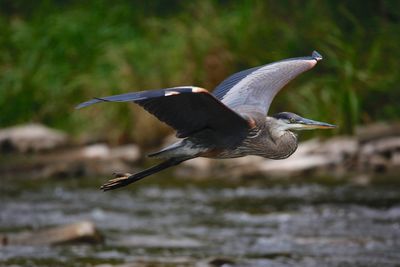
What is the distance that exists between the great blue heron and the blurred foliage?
735 cm

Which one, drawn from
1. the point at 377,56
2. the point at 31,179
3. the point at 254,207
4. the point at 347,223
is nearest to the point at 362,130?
the point at 377,56

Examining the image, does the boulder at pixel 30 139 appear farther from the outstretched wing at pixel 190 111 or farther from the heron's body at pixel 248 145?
the outstretched wing at pixel 190 111

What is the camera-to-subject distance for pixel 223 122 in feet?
18.6

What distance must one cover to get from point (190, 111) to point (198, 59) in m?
9.98

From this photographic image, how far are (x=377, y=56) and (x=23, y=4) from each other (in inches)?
380

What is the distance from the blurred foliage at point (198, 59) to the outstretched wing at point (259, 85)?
274 inches

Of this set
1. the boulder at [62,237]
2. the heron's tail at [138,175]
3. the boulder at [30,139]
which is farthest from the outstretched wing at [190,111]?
the boulder at [30,139]

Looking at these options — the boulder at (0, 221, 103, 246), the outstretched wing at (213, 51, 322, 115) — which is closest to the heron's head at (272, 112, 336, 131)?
the outstretched wing at (213, 51, 322, 115)

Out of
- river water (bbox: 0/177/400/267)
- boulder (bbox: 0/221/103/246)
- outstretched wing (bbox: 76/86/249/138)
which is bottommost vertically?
river water (bbox: 0/177/400/267)

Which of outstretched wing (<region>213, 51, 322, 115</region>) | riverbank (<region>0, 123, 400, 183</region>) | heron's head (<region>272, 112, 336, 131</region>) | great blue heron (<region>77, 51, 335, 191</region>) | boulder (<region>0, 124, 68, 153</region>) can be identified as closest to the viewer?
great blue heron (<region>77, 51, 335, 191</region>)

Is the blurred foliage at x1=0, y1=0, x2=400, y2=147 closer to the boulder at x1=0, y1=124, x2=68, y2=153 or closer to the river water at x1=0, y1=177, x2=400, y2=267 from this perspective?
the boulder at x1=0, y1=124, x2=68, y2=153

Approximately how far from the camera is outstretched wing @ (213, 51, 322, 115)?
20.5 ft

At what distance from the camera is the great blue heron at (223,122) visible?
536 centimetres

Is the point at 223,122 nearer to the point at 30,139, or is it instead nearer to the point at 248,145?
the point at 248,145
